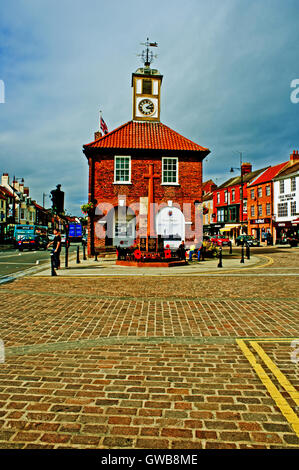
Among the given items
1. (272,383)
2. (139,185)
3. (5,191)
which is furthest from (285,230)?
(5,191)

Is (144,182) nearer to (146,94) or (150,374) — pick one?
(146,94)

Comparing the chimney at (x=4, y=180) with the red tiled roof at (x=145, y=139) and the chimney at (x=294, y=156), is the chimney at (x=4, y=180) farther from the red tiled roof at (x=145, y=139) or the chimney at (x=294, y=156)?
the chimney at (x=294, y=156)

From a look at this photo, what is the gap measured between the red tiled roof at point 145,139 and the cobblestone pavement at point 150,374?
15662mm

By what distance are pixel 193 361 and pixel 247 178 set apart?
49.1 metres

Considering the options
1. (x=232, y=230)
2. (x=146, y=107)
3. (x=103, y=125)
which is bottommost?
(x=232, y=230)

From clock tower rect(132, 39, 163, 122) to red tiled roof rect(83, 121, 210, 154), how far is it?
689mm

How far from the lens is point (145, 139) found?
21.5 meters

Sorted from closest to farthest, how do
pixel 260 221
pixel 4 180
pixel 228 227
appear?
1. pixel 260 221
2. pixel 228 227
3. pixel 4 180

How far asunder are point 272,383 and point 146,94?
77.0ft

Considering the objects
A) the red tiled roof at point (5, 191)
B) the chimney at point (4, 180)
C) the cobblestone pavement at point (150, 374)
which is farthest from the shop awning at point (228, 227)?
the chimney at point (4, 180)

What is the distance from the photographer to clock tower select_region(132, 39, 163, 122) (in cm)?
2292

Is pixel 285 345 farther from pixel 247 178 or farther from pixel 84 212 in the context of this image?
pixel 247 178

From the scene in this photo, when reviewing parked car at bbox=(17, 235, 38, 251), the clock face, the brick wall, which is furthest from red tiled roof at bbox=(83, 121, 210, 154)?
parked car at bbox=(17, 235, 38, 251)

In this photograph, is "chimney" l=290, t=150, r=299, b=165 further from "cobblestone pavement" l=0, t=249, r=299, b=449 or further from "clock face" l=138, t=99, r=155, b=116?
"cobblestone pavement" l=0, t=249, r=299, b=449
